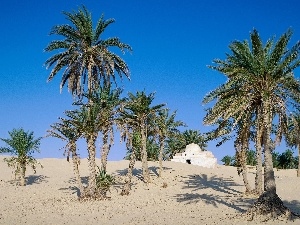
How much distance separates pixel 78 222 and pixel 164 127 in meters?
19.3

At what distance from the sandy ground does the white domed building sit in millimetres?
9169

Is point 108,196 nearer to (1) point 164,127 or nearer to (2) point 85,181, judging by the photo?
(2) point 85,181

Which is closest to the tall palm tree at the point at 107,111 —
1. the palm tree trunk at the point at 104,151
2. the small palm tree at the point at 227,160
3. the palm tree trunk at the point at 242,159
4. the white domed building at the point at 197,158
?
the palm tree trunk at the point at 104,151

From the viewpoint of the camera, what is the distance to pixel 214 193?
89.4 ft

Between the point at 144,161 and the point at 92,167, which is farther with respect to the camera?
the point at 144,161

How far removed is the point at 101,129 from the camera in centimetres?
2711

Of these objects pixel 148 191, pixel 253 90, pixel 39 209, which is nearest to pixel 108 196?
pixel 148 191

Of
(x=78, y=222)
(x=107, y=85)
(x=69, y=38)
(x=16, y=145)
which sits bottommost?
(x=78, y=222)

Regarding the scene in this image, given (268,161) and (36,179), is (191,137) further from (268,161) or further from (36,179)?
(268,161)

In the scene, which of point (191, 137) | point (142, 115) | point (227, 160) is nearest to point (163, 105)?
point (142, 115)

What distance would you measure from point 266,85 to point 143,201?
11.9m

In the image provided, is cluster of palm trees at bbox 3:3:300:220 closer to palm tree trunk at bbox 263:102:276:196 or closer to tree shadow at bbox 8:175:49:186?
palm tree trunk at bbox 263:102:276:196

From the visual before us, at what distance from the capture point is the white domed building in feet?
166

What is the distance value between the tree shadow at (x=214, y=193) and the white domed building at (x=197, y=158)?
12.6m
